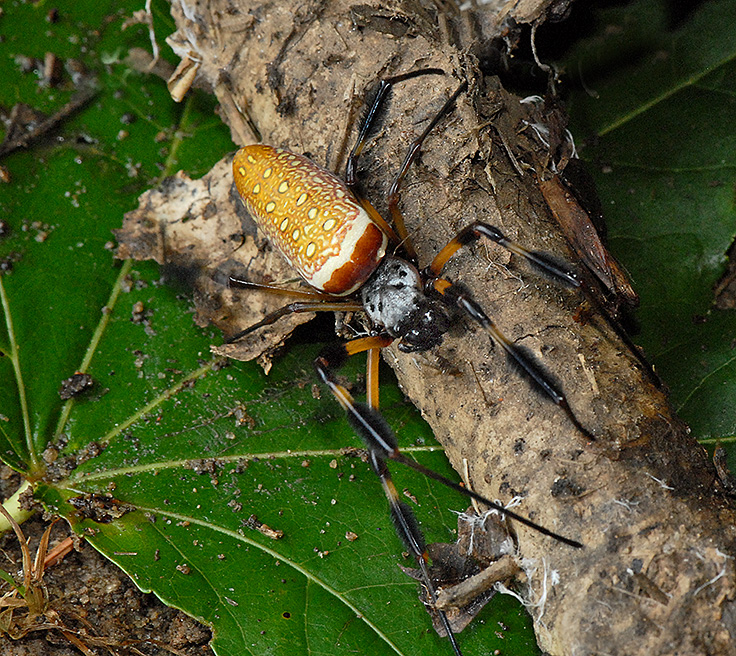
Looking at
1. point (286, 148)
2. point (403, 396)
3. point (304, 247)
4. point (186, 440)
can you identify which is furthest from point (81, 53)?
point (403, 396)

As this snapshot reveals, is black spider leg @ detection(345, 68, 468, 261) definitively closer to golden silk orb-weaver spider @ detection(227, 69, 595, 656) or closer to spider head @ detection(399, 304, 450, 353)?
golden silk orb-weaver spider @ detection(227, 69, 595, 656)

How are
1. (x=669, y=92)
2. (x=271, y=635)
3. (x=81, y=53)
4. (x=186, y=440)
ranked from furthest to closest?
1. (x=81, y=53)
2. (x=669, y=92)
3. (x=186, y=440)
4. (x=271, y=635)

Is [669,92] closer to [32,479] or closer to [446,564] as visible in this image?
[446,564]

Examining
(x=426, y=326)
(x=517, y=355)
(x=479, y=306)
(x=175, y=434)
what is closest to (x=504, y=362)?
(x=517, y=355)

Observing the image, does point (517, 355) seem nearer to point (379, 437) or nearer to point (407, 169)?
point (379, 437)

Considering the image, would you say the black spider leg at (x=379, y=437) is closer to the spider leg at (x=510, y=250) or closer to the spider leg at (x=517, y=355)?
the spider leg at (x=517, y=355)
